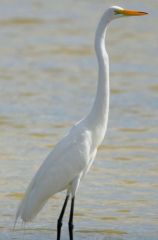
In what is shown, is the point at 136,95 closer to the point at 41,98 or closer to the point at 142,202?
the point at 41,98

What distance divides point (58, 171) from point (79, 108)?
5534mm

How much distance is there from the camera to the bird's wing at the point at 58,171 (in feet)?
20.9

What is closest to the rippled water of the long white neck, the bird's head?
the long white neck

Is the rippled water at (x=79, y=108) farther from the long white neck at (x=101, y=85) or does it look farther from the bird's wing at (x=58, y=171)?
the long white neck at (x=101, y=85)

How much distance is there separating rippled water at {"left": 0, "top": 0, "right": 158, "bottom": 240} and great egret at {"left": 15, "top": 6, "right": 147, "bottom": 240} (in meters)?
0.54

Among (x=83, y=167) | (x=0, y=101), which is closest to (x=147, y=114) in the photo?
(x=0, y=101)

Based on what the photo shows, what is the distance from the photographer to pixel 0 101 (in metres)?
12.4

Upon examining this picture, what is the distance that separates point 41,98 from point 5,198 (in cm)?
450

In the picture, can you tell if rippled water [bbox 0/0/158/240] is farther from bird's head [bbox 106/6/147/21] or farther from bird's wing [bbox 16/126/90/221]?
bird's head [bbox 106/6/147/21]

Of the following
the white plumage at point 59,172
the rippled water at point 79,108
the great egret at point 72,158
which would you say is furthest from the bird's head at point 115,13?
the rippled water at point 79,108

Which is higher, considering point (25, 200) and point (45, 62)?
point (25, 200)

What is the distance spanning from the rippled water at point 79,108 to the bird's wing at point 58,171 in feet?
1.81

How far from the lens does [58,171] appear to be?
6.44 meters

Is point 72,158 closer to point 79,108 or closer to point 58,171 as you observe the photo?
point 58,171
